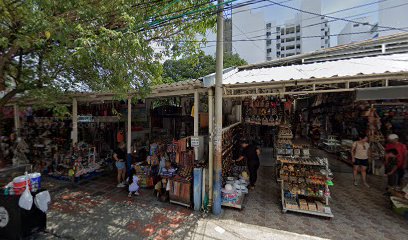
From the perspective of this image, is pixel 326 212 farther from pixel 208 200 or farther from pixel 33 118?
pixel 33 118

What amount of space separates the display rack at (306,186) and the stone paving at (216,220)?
21 centimetres

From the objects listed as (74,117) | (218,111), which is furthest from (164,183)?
(74,117)

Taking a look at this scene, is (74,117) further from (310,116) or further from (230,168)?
(310,116)

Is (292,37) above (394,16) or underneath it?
above

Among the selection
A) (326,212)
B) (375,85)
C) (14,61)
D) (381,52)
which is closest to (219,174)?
(326,212)

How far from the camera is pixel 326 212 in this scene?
4801 millimetres

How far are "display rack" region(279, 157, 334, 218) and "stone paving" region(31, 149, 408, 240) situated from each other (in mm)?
211

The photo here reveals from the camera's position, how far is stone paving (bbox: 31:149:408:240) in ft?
13.9

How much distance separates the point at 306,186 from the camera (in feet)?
18.0

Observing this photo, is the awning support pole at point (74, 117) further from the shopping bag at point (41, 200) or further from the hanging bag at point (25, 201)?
the hanging bag at point (25, 201)

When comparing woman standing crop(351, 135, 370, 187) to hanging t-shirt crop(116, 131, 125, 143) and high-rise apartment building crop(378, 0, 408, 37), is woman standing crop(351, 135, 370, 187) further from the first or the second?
high-rise apartment building crop(378, 0, 408, 37)

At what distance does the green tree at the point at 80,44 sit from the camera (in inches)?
140

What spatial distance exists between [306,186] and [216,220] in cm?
264

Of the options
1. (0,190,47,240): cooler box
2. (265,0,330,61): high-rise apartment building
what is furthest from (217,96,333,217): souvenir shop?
(265,0,330,61): high-rise apartment building
